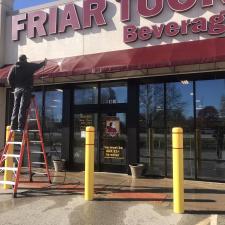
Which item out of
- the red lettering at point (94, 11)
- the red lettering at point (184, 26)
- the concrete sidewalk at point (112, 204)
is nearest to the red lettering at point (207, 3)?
the red lettering at point (184, 26)

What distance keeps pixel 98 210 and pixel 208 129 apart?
17.2 ft

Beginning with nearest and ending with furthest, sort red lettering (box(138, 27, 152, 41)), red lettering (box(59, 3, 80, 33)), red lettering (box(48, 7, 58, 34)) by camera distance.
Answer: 1. red lettering (box(138, 27, 152, 41))
2. red lettering (box(59, 3, 80, 33))
3. red lettering (box(48, 7, 58, 34))

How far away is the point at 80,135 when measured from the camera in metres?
13.7

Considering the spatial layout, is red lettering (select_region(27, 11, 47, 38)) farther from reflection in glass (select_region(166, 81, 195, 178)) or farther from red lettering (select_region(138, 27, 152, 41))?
reflection in glass (select_region(166, 81, 195, 178))

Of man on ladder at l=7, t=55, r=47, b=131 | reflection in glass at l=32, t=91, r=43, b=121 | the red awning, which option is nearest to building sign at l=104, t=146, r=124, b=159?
the red awning

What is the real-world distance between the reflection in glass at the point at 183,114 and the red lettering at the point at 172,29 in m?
1.62

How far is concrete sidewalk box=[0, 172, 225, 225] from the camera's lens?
273 inches

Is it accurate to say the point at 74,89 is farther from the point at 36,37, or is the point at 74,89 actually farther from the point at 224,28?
the point at 224,28

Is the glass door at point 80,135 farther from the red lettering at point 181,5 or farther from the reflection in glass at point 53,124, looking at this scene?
the red lettering at point 181,5

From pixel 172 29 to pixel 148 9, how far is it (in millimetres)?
1143

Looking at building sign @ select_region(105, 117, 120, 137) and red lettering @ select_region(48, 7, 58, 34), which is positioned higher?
red lettering @ select_region(48, 7, 58, 34)

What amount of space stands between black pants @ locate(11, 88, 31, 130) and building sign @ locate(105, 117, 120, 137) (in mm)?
4068

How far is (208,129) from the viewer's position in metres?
11.3

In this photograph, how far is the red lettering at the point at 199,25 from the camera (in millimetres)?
10977
